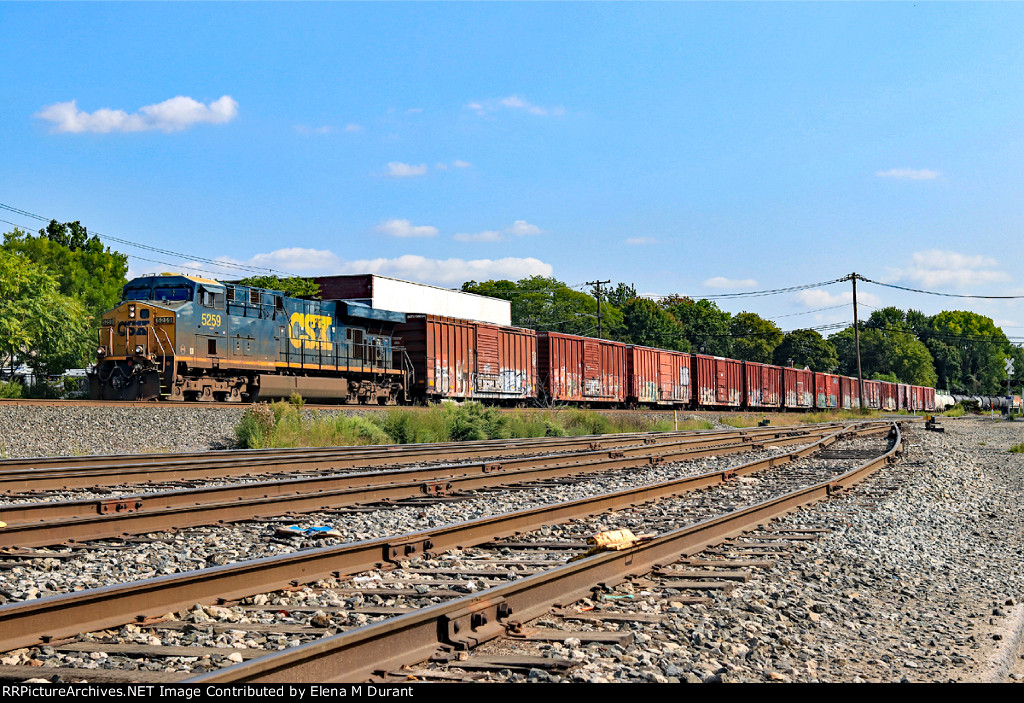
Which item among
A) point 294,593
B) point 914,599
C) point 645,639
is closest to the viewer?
point 645,639

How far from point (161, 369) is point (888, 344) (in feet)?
419

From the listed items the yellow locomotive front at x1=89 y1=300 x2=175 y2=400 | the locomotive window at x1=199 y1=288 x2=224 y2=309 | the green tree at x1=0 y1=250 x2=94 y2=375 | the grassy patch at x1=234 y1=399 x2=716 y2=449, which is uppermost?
the green tree at x1=0 y1=250 x2=94 y2=375

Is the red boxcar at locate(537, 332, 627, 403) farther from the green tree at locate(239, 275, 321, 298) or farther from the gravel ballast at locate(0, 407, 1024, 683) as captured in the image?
the green tree at locate(239, 275, 321, 298)

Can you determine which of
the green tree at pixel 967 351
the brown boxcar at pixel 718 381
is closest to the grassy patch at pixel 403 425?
the brown boxcar at pixel 718 381

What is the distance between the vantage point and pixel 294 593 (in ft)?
17.8

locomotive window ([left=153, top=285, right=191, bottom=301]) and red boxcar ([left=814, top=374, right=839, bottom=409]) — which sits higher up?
locomotive window ([left=153, top=285, right=191, bottom=301])

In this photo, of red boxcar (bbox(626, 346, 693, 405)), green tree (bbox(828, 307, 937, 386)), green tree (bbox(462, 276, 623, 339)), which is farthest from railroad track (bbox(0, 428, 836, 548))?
green tree (bbox(828, 307, 937, 386))

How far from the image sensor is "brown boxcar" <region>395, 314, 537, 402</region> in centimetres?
2780

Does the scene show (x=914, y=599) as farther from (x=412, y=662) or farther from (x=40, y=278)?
(x=40, y=278)

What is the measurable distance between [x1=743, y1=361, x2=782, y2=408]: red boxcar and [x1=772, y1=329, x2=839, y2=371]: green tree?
220ft

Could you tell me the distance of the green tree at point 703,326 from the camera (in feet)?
381

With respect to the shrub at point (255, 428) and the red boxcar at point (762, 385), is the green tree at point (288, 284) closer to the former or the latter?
the red boxcar at point (762, 385)

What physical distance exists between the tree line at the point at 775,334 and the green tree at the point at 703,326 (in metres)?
0.13
